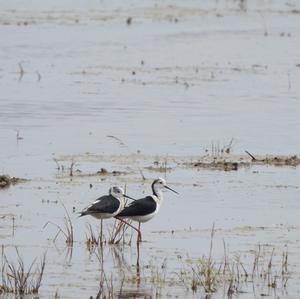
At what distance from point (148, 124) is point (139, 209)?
932 cm

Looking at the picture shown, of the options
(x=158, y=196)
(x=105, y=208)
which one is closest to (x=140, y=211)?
(x=105, y=208)

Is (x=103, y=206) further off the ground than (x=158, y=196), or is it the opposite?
(x=158, y=196)

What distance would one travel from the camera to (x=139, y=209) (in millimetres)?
14789

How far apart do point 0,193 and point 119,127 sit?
21.6ft

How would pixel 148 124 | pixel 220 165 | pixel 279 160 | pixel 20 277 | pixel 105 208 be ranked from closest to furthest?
pixel 20 277
pixel 105 208
pixel 220 165
pixel 279 160
pixel 148 124

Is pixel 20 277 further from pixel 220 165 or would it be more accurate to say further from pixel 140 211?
pixel 220 165

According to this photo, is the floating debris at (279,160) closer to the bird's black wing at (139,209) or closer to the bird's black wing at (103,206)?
the bird's black wing at (139,209)

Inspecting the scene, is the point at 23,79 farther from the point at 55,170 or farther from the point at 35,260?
the point at 35,260

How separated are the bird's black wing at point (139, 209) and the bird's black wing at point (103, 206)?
13 centimetres

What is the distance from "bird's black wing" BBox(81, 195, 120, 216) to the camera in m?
14.7

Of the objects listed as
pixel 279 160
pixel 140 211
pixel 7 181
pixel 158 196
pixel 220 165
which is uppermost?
pixel 279 160

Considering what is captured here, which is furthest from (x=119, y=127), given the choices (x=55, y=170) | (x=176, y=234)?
(x=176, y=234)

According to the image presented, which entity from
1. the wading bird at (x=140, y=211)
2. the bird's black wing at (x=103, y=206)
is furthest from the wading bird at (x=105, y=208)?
the wading bird at (x=140, y=211)

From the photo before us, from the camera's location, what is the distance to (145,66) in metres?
33.9
